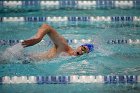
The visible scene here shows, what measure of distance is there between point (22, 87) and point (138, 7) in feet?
15.0

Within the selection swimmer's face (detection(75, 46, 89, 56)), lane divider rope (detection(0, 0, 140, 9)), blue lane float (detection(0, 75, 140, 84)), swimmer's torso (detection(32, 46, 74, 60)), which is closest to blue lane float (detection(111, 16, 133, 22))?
lane divider rope (detection(0, 0, 140, 9))

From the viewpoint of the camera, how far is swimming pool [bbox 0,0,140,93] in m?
4.25

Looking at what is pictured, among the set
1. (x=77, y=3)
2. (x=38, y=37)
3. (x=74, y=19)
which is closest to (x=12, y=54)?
(x=38, y=37)

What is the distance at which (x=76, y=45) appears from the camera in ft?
18.9

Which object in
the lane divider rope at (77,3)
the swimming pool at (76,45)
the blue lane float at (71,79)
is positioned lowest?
the blue lane float at (71,79)

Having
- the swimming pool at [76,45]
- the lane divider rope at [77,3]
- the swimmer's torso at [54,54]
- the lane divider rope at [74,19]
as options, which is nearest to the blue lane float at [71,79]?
the swimming pool at [76,45]

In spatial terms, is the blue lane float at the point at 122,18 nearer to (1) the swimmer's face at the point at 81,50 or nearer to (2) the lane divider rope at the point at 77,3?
(2) the lane divider rope at the point at 77,3

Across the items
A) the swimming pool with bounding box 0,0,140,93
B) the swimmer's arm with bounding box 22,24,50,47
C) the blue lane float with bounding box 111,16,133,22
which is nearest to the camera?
the swimmer's arm with bounding box 22,24,50,47

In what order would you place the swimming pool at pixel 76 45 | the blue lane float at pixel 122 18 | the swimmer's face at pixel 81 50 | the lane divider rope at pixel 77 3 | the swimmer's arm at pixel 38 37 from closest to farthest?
the swimmer's arm at pixel 38 37 → the swimming pool at pixel 76 45 → the swimmer's face at pixel 81 50 → the blue lane float at pixel 122 18 → the lane divider rope at pixel 77 3

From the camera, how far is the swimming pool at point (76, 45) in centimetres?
425

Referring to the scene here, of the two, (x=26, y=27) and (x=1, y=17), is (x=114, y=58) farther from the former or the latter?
(x=1, y=17)

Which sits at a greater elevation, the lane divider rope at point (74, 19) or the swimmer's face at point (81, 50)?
the lane divider rope at point (74, 19)

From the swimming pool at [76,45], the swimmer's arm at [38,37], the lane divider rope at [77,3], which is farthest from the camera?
the lane divider rope at [77,3]

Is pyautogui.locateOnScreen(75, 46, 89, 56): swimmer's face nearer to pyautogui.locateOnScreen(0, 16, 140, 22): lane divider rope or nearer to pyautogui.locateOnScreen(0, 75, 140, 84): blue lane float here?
pyautogui.locateOnScreen(0, 75, 140, 84): blue lane float
